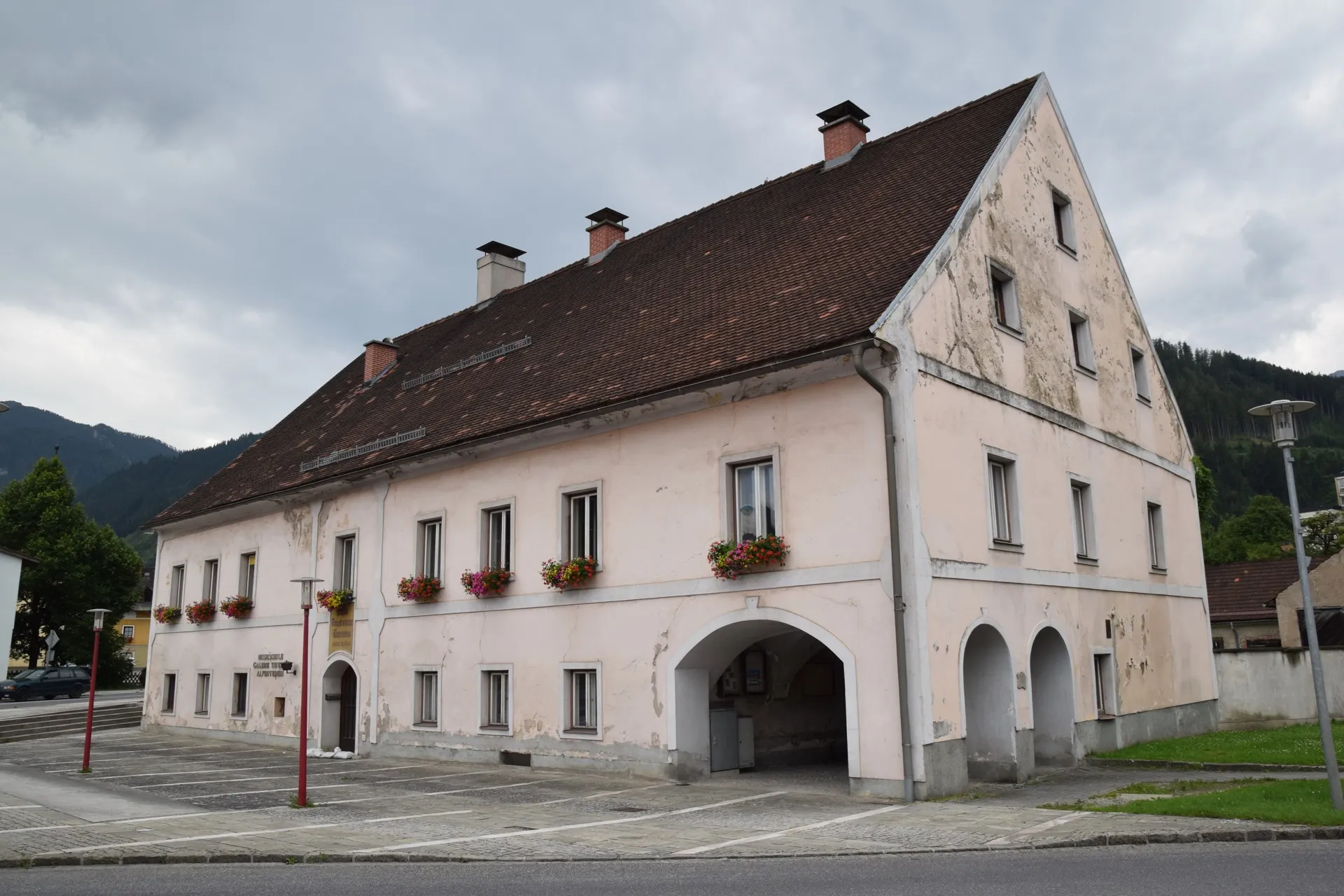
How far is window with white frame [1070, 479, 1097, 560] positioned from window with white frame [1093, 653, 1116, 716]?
1768 millimetres

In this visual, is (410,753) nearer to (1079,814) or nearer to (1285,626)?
(1079,814)

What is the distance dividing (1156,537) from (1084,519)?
3.85 metres

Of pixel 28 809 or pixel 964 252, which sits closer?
pixel 28 809

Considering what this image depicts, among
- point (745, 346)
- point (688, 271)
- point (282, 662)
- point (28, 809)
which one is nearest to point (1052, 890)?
point (745, 346)

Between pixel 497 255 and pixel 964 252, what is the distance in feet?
55.1

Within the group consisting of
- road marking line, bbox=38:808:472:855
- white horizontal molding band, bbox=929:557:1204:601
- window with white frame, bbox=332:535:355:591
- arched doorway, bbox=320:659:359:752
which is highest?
window with white frame, bbox=332:535:355:591

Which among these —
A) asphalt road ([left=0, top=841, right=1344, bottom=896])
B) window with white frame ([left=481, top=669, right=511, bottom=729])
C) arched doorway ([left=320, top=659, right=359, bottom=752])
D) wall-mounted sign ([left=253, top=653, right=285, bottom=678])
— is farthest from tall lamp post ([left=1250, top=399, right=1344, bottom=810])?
wall-mounted sign ([left=253, top=653, right=285, bottom=678])

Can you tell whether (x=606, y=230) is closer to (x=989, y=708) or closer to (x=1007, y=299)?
(x=1007, y=299)

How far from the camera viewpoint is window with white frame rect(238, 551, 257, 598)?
26781mm

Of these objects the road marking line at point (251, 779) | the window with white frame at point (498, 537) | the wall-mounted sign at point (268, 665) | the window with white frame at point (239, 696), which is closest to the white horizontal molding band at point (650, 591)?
the window with white frame at point (498, 537)

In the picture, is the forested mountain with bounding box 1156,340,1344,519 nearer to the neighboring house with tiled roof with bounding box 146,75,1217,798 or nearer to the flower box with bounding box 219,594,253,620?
the neighboring house with tiled roof with bounding box 146,75,1217,798

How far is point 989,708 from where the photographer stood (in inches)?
631

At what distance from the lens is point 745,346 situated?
633 inches

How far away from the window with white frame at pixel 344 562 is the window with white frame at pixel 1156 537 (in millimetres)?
16557
